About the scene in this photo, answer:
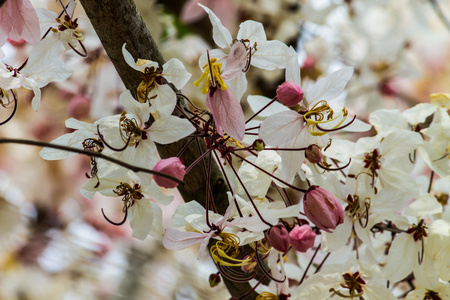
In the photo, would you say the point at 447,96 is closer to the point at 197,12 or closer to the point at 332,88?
the point at 332,88

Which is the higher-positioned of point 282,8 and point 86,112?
point 282,8

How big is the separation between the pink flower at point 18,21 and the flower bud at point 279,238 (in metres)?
0.22

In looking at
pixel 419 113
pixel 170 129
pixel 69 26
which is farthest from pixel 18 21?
pixel 419 113

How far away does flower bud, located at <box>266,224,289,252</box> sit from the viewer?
350mm

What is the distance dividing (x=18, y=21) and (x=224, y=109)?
0.17 meters

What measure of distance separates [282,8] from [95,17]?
0.82 meters

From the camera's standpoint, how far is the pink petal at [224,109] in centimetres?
34

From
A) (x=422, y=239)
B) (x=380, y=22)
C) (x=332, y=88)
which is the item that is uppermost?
(x=380, y=22)

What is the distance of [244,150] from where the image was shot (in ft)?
1.26

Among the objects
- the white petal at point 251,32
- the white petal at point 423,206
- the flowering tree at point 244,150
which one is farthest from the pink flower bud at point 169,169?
the white petal at point 423,206

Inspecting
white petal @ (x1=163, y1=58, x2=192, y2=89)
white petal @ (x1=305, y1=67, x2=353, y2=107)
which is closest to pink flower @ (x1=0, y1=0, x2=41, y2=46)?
white petal @ (x1=163, y1=58, x2=192, y2=89)

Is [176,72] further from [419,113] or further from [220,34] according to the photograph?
[419,113]

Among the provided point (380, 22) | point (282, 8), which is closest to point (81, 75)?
point (282, 8)

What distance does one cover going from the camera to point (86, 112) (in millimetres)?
828
